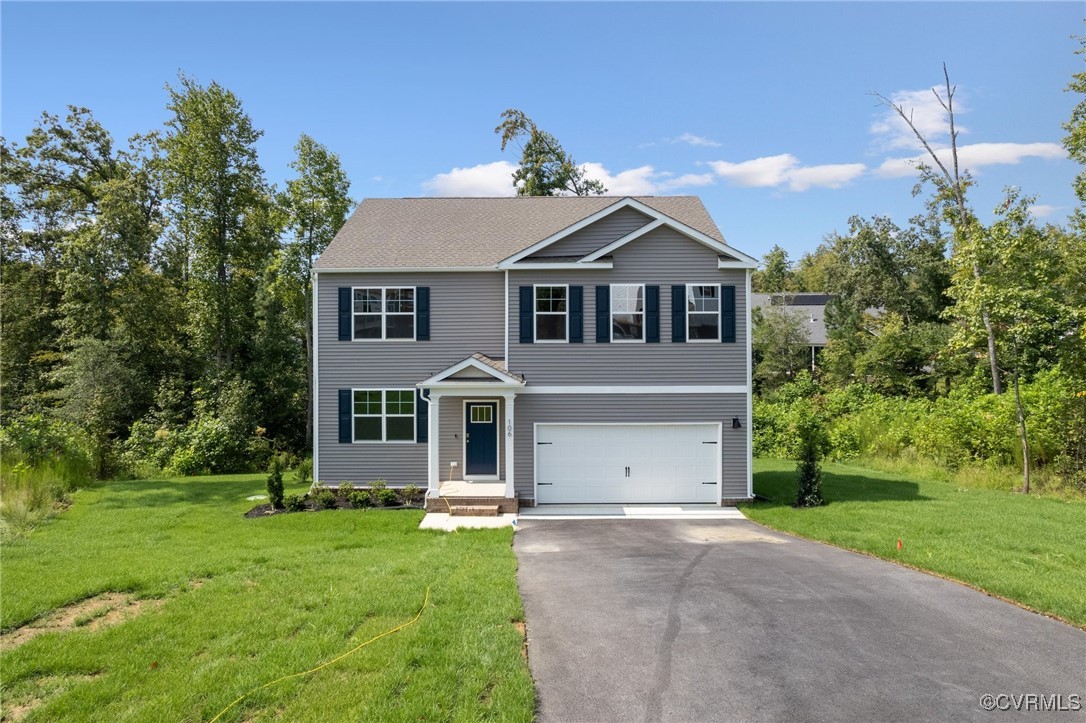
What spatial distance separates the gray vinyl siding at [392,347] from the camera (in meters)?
15.7

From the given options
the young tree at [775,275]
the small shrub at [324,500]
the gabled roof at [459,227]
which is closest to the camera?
the small shrub at [324,500]

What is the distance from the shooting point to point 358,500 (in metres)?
14.4

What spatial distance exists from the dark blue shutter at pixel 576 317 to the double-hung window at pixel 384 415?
14.2 ft

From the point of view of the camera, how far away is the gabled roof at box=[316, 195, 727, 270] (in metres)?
15.9

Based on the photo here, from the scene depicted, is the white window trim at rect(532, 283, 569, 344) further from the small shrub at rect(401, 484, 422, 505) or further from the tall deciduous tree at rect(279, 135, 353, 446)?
the tall deciduous tree at rect(279, 135, 353, 446)

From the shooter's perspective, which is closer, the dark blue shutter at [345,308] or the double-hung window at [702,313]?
the double-hung window at [702,313]

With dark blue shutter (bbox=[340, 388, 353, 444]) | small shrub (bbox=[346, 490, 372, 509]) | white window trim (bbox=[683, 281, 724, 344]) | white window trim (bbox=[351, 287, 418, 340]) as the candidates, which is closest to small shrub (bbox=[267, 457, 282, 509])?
small shrub (bbox=[346, 490, 372, 509])

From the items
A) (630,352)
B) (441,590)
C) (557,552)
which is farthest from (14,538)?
(630,352)

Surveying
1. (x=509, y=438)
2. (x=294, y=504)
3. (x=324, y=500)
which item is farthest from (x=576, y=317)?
(x=294, y=504)

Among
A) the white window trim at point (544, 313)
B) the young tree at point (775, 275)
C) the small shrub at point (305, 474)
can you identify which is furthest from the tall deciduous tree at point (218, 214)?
the young tree at point (775, 275)

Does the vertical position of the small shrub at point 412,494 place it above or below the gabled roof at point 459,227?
below

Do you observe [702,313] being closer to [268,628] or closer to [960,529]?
[960,529]

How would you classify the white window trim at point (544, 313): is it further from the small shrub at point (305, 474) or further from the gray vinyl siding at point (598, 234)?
the small shrub at point (305, 474)

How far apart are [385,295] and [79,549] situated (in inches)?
323
